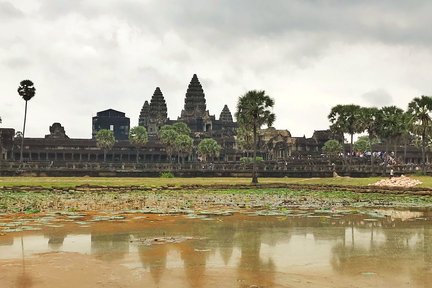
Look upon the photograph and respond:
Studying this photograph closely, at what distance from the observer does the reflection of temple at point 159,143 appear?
108938 millimetres

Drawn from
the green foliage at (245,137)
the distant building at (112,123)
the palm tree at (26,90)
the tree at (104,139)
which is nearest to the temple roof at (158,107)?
the distant building at (112,123)

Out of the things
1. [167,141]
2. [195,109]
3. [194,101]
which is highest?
[194,101]

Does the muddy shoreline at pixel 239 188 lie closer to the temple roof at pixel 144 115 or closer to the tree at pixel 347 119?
the tree at pixel 347 119

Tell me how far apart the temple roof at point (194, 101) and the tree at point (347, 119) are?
86.5m

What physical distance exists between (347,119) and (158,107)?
9935cm

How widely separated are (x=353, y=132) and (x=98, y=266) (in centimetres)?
6379

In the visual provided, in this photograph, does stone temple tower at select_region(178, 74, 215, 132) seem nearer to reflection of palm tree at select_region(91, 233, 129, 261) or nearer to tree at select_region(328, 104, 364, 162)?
tree at select_region(328, 104, 364, 162)

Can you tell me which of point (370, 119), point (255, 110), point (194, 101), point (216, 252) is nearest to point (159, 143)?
point (194, 101)

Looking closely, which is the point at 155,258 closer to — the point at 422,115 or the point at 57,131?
the point at 422,115

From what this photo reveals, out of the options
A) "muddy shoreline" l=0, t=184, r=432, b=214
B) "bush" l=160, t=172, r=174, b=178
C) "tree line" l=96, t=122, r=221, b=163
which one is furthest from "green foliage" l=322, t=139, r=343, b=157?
"muddy shoreline" l=0, t=184, r=432, b=214

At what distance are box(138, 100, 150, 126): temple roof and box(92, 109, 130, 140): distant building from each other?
1630 cm

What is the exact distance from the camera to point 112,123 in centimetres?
18938

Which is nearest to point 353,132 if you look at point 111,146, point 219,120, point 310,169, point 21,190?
point 310,169

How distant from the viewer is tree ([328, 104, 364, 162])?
6931 centimetres
